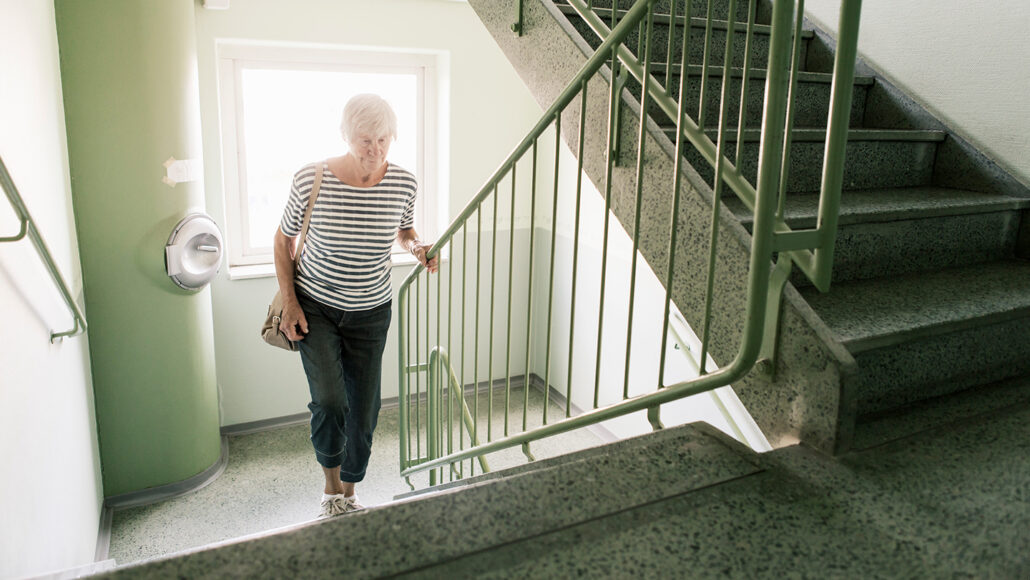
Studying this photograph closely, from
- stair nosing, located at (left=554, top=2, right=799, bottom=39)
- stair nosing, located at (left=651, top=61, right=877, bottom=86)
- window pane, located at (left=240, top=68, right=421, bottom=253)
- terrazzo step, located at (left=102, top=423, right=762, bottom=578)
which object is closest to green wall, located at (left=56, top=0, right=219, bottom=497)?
window pane, located at (left=240, top=68, right=421, bottom=253)

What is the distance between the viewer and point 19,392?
1.90m

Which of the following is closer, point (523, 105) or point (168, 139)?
point (168, 139)

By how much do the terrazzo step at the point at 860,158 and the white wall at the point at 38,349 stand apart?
1.94 metres

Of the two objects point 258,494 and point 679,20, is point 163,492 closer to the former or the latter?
point 258,494

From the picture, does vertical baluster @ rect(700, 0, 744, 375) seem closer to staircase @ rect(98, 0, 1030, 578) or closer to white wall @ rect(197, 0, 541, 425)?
staircase @ rect(98, 0, 1030, 578)

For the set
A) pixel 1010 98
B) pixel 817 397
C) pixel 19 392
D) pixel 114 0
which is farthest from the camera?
pixel 114 0

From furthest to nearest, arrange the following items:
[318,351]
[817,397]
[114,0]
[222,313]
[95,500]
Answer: [222,313] < [95,500] < [114,0] < [318,351] < [817,397]

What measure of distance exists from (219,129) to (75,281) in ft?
4.73

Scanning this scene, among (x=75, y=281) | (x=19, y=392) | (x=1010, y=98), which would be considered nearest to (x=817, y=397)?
(x=1010, y=98)

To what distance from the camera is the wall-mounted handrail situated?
1.71 meters

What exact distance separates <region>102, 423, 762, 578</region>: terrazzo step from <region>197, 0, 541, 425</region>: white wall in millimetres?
3454

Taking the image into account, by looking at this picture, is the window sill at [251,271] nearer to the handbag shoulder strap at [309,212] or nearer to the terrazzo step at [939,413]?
the handbag shoulder strap at [309,212]

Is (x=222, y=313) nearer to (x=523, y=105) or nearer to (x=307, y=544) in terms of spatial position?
(x=523, y=105)

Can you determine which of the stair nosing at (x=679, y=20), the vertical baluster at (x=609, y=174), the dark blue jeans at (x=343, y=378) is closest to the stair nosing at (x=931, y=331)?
the vertical baluster at (x=609, y=174)
